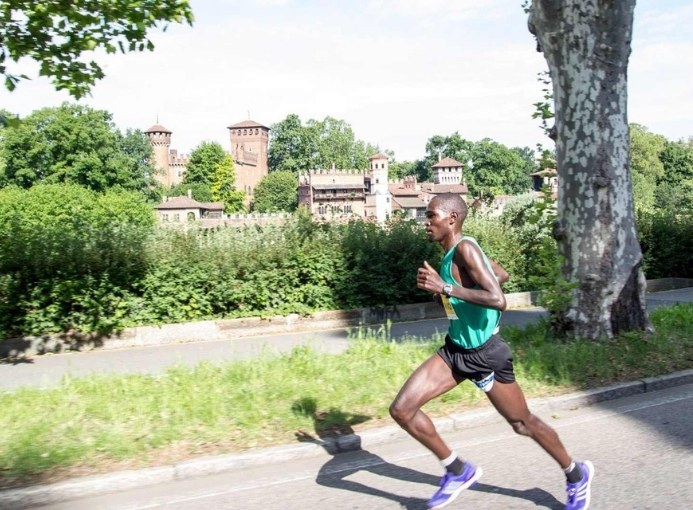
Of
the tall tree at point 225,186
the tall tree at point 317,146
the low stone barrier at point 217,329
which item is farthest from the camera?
the tall tree at point 317,146

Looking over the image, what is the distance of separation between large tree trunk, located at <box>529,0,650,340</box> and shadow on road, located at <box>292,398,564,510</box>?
427 centimetres

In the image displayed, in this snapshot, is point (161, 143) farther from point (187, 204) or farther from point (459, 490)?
point (459, 490)

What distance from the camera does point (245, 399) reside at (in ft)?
23.6

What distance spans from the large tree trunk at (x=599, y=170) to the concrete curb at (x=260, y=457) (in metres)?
1.65

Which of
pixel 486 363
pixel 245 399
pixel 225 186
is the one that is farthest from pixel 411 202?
pixel 486 363

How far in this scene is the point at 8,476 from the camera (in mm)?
5430

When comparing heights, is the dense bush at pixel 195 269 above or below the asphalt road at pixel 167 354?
above

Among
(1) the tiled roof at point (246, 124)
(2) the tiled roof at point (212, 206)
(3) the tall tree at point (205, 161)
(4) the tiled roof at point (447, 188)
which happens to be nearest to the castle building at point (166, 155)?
(1) the tiled roof at point (246, 124)

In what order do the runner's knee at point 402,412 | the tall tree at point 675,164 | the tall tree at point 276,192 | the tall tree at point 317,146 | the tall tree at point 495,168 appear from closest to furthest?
1. the runner's knee at point 402,412
2. the tall tree at point 675,164
3. the tall tree at point 276,192
4. the tall tree at point 495,168
5. the tall tree at point 317,146

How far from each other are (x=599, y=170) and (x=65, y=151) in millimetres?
77578

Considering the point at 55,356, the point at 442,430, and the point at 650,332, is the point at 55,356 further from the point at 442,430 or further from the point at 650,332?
the point at 650,332

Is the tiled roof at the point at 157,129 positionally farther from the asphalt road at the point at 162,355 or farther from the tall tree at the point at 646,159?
the asphalt road at the point at 162,355

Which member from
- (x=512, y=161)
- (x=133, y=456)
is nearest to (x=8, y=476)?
→ (x=133, y=456)

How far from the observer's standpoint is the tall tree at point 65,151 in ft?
257
